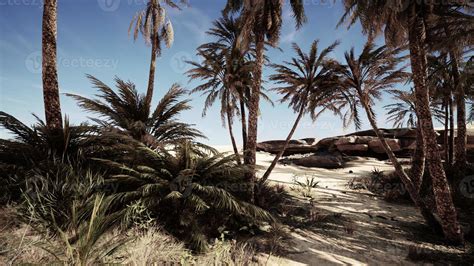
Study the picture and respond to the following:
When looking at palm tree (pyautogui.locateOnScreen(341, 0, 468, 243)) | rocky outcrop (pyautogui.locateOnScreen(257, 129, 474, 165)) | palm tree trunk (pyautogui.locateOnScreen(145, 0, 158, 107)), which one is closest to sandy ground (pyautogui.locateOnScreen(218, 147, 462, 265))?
palm tree (pyautogui.locateOnScreen(341, 0, 468, 243))

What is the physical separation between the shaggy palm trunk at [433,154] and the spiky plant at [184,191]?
5.10 meters

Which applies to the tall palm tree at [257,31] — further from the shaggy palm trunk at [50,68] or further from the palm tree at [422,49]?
the shaggy palm trunk at [50,68]

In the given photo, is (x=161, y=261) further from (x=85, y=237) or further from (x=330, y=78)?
(x=330, y=78)

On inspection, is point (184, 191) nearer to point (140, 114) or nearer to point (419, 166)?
point (140, 114)

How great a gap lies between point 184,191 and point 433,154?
6.91m

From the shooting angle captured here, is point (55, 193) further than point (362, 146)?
No

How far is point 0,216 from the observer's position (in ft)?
12.1

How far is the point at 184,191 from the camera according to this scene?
498 cm

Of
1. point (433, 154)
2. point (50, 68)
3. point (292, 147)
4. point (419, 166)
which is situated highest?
point (50, 68)

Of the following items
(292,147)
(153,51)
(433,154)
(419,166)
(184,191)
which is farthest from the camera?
(292,147)

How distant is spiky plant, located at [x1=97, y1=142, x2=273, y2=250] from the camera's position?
4.68 meters

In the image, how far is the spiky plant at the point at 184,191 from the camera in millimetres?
4680

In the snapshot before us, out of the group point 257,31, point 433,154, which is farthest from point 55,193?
point 433,154

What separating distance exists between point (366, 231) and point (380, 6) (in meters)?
7.17
